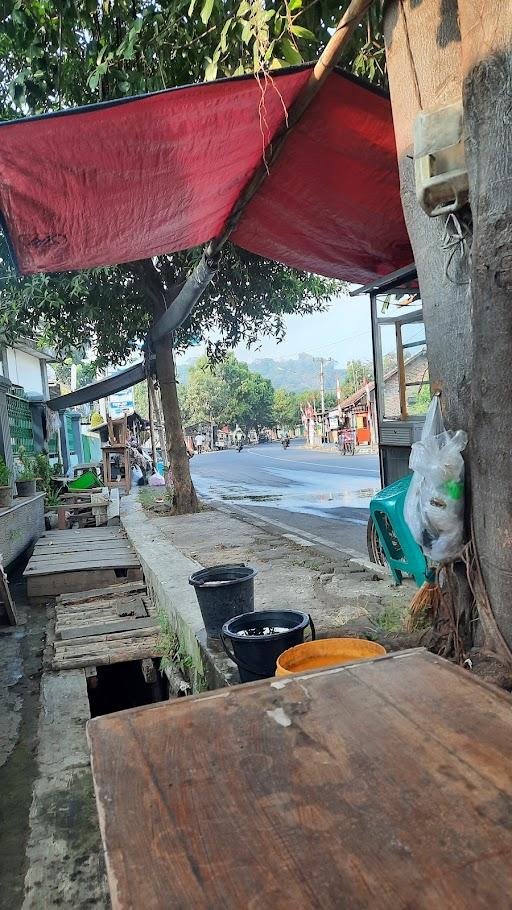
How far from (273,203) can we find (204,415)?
241 feet

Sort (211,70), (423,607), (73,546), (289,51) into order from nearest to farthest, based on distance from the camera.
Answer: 1. (423,607)
2. (289,51)
3. (211,70)
4. (73,546)

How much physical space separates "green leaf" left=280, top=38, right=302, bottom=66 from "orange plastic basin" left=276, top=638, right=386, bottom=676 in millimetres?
3210

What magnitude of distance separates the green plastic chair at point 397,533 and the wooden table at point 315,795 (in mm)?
2837

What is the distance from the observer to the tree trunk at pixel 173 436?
11711 millimetres

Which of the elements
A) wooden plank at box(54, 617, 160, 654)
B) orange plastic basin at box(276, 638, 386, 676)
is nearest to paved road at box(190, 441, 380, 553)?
wooden plank at box(54, 617, 160, 654)

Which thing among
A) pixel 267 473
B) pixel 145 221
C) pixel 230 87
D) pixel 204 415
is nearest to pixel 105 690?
pixel 145 221

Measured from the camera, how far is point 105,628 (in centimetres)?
601

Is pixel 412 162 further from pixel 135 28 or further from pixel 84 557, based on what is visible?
pixel 84 557

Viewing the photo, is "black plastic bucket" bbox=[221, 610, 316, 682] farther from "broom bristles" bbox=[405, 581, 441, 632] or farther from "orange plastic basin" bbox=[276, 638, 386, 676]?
"broom bristles" bbox=[405, 581, 441, 632]

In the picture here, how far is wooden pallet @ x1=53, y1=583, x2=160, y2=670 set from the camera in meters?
5.31

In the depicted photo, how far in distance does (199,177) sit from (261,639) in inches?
132

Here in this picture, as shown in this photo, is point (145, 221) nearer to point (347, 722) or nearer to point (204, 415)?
point (347, 722)

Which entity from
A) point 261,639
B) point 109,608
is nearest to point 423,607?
point 261,639

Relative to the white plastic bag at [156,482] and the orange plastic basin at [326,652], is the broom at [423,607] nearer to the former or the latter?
the orange plastic basin at [326,652]
